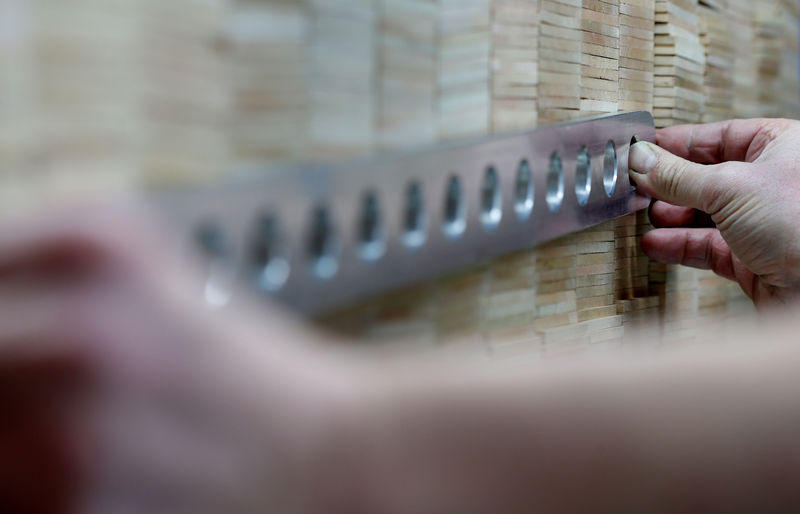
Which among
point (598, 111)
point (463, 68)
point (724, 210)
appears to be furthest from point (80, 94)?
point (724, 210)

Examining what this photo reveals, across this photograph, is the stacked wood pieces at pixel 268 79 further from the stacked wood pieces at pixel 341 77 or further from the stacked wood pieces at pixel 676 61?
the stacked wood pieces at pixel 676 61

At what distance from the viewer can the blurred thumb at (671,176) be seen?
0.37m

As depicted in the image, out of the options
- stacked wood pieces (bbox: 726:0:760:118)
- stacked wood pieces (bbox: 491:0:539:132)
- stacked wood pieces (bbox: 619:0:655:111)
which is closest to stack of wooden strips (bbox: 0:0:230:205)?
stacked wood pieces (bbox: 491:0:539:132)

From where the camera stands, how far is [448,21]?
0.24 m

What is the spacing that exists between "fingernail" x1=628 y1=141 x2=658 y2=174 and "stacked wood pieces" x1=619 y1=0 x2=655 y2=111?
0.06ft

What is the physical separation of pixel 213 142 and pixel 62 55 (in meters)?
0.03

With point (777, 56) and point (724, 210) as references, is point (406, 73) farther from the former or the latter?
point (777, 56)

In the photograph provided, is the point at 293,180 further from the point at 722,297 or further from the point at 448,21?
the point at 722,297

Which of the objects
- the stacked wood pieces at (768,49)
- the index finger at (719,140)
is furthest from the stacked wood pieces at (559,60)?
the stacked wood pieces at (768,49)

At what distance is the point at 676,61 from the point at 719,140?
0.08 m

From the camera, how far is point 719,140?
45 cm

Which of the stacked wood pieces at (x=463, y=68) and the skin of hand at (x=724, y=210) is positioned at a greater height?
the stacked wood pieces at (x=463, y=68)

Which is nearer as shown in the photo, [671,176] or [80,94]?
[80,94]

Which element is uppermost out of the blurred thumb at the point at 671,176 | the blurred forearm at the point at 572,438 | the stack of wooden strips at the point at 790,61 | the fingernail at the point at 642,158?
the stack of wooden strips at the point at 790,61
